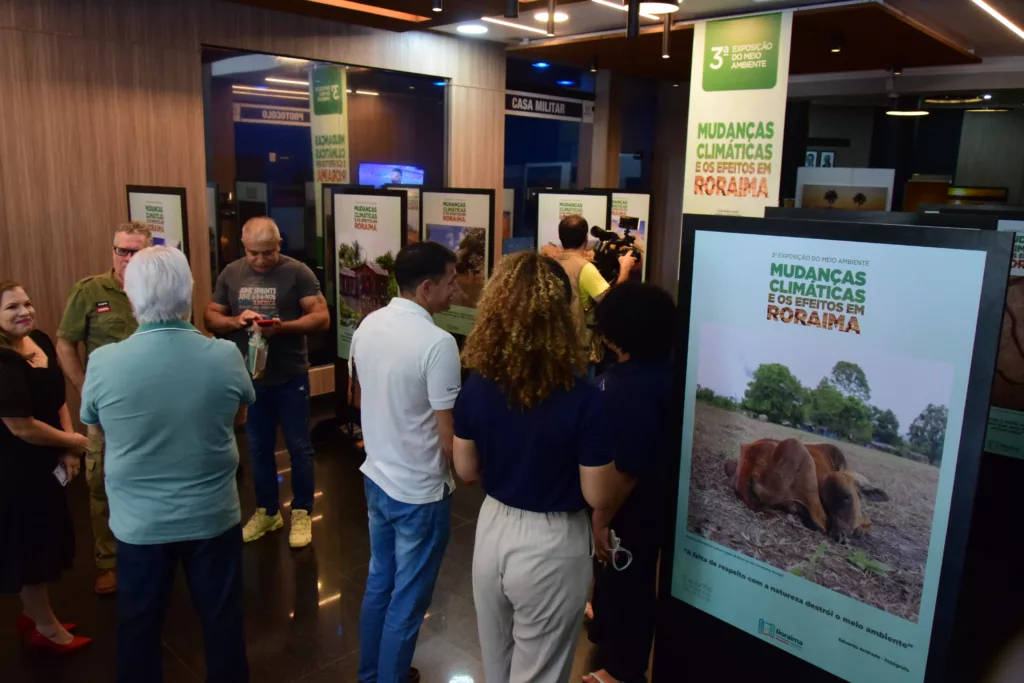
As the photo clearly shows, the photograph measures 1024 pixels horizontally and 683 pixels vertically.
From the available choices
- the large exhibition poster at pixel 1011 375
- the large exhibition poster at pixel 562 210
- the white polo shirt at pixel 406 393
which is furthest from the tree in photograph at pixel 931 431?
the large exhibition poster at pixel 562 210

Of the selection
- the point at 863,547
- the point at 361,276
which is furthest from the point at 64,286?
the point at 863,547

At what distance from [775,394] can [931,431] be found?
0.36m

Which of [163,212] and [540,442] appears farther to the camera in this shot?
[163,212]

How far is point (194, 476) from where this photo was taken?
7.08 ft

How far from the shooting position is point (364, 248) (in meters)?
4.91

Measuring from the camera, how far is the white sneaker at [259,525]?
395cm

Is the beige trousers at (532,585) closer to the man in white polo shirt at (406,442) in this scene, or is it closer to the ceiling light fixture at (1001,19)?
the man in white polo shirt at (406,442)

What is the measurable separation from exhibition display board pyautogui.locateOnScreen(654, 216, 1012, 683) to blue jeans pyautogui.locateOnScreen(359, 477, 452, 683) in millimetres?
786

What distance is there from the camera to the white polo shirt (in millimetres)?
2271

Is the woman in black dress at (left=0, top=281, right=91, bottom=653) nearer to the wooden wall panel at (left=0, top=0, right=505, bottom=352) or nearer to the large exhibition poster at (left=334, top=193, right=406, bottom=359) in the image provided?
the large exhibition poster at (left=334, top=193, right=406, bottom=359)

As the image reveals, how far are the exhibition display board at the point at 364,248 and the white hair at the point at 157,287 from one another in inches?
98.3

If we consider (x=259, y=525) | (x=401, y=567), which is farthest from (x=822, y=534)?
(x=259, y=525)

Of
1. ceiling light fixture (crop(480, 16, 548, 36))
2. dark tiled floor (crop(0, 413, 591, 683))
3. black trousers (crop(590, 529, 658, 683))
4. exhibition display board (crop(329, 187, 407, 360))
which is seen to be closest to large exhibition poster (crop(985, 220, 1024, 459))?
black trousers (crop(590, 529, 658, 683))

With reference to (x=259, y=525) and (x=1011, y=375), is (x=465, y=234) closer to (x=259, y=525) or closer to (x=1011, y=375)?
(x=259, y=525)
